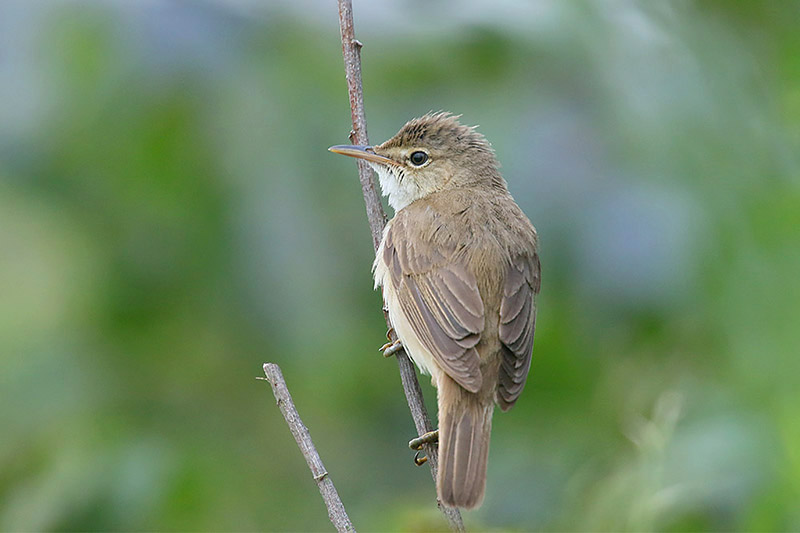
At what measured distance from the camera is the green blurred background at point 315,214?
318 cm

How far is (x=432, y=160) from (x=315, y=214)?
2.97ft

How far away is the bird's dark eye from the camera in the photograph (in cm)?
407

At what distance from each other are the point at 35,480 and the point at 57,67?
1540 mm

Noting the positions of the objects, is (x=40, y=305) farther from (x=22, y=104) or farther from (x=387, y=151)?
(x=387, y=151)

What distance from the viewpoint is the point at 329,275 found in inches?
133

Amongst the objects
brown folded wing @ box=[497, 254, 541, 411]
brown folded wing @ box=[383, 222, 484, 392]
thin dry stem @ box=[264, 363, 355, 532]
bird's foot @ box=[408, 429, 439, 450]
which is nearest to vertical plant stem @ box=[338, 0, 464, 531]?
bird's foot @ box=[408, 429, 439, 450]

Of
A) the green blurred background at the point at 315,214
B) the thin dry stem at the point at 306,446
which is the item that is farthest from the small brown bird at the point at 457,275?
the thin dry stem at the point at 306,446

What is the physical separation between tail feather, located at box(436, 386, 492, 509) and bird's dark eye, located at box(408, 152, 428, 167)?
4.27ft

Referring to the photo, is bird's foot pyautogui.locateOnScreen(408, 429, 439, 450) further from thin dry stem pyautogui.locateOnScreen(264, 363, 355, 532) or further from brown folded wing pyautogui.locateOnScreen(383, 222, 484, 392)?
thin dry stem pyautogui.locateOnScreen(264, 363, 355, 532)

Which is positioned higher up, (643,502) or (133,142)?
(133,142)

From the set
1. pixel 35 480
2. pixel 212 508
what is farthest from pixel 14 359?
pixel 212 508

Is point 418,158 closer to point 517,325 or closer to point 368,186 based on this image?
point 368,186

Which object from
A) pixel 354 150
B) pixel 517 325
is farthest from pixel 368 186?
pixel 517 325

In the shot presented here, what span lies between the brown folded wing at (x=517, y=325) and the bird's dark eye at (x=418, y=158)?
73cm
